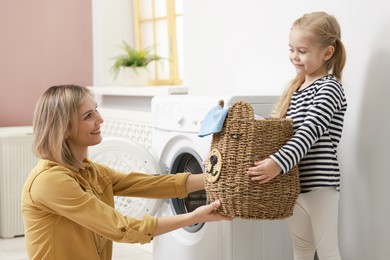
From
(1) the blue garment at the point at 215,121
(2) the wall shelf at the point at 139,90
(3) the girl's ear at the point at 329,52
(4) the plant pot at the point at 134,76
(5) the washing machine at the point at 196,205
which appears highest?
(3) the girl's ear at the point at 329,52

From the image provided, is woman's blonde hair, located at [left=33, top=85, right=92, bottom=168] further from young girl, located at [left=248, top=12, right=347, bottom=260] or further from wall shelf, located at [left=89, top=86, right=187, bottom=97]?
wall shelf, located at [left=89, top=86, right=187, bottom=97]

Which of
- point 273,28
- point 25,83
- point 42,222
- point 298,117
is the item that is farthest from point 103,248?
point 25,83

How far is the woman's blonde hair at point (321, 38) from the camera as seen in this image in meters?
2.24

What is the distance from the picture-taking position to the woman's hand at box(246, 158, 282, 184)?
206 cm

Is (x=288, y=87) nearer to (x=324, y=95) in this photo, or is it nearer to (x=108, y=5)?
(x=324, y=95)

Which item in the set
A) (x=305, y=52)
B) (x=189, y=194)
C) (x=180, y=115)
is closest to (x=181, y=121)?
(x=180, y=115)

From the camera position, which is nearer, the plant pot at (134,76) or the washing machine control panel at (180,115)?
the washing machine control panel at (180,115)

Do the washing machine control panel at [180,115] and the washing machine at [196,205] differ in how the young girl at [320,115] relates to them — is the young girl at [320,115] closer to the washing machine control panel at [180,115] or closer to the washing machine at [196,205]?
the washing machine at [196,205]

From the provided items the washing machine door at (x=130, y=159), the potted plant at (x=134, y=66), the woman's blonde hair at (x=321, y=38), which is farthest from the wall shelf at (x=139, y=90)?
the woman's blonde hair at (x=321, y=38)

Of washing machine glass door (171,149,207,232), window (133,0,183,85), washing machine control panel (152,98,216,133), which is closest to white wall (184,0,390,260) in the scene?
washing machine control panel (152,98,216,133)

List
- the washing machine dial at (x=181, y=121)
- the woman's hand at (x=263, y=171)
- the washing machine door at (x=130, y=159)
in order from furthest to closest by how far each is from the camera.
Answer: the washing machine door at (x=130, y=159) < the washing machine dial at (x=181, y=121) < the woman's hand at (x=263, y=171)

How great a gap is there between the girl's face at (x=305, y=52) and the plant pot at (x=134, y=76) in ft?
7.87

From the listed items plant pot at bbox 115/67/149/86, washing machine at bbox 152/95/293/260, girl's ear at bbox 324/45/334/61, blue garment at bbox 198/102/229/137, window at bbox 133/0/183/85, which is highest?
window at bbox 133/0/183/85

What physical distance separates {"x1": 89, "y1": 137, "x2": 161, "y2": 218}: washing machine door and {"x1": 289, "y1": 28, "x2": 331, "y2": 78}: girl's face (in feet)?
3.21
